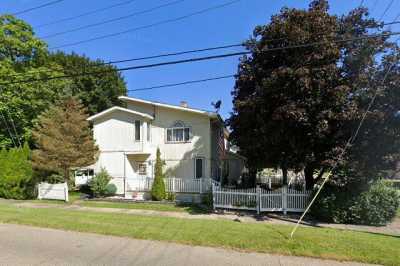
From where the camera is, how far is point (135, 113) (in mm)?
20562

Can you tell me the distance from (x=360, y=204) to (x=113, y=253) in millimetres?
9988

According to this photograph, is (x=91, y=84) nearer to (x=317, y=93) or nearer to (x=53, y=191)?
(x=53, y=191)

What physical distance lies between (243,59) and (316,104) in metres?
4.43

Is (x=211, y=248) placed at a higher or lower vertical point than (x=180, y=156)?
lower

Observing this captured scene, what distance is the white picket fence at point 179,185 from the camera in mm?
18045

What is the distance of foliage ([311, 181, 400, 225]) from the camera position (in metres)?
11.9

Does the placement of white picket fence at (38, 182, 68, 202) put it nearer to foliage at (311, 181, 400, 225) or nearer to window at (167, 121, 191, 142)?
window at (167, 121, 191, 142)

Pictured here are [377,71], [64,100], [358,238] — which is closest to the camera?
[358,238]

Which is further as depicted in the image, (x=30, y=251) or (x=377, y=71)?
(x=377, y=71)

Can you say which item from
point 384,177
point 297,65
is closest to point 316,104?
point 297,65

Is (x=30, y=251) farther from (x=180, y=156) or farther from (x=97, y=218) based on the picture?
(x=180, y=156)

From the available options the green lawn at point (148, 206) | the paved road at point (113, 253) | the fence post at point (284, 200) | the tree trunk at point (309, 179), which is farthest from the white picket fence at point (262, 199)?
the paved road at point (113, 253)

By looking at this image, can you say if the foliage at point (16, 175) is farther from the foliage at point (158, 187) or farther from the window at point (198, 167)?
the window at point (198, 167)

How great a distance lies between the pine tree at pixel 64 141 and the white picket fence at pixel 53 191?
0.88m
